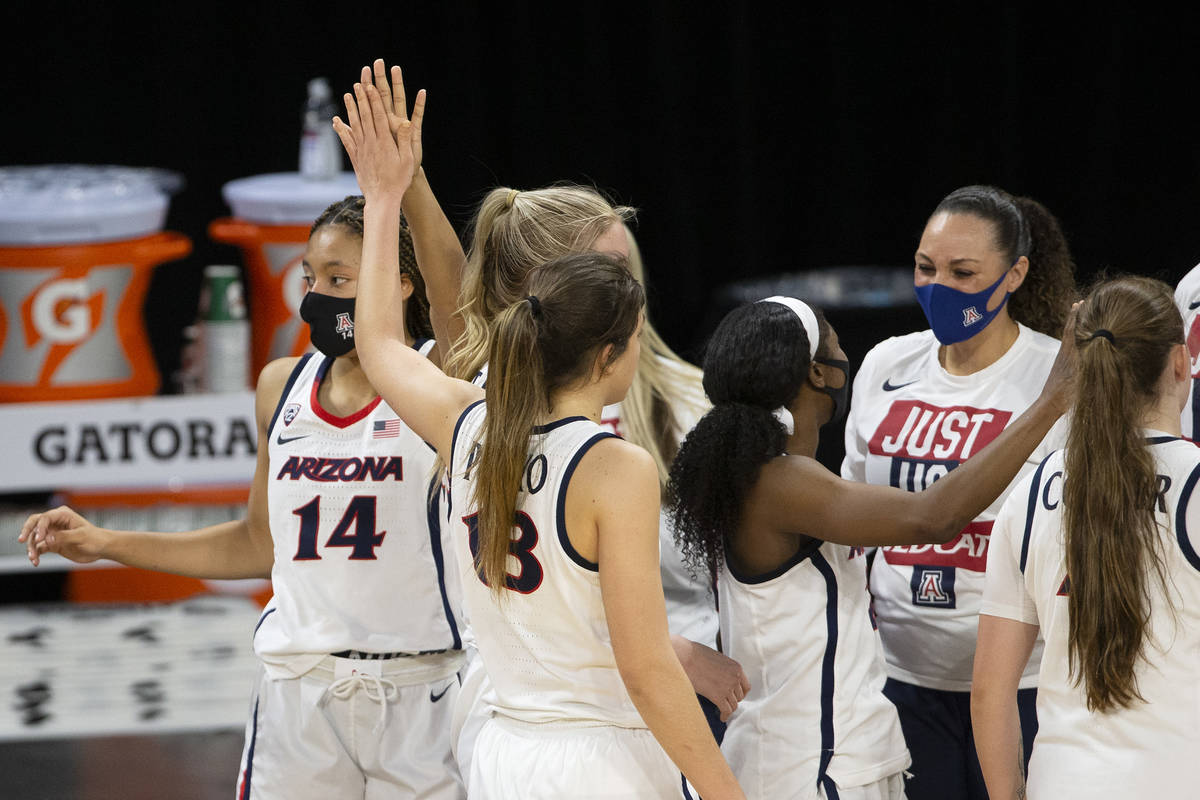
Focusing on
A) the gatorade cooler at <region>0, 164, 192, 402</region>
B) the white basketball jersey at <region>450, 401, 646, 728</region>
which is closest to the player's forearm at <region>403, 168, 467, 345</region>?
the white basketball jersey at <region>450, 401, 646, 728</region>

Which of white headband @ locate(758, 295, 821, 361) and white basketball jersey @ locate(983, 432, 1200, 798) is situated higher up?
white headband @ locate(758, 295, 821, 361)

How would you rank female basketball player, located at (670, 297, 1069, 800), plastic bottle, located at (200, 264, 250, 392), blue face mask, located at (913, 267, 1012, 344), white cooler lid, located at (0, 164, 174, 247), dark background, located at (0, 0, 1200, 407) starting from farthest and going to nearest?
1. dark background, located at (0, 0, 1200, 407)
2. plastic bottle, located at (200, 264, 250, 392)
3. white cooler lid, located at (0, 164, 174, 247)
4. blue face mask, located at (913, 267, 1012, 344)
5. female basketball player, located at (670, 297, 1069, 800)

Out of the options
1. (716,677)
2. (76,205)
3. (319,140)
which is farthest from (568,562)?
(76,205)

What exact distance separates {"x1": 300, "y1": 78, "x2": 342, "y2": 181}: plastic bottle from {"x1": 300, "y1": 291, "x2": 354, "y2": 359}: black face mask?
2983mm

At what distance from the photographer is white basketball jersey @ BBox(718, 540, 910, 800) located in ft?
6.96

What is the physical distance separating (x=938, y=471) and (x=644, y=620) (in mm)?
1009

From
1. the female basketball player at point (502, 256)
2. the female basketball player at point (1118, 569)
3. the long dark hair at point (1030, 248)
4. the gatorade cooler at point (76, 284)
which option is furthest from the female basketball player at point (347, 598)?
the gatorade cooler at point (76, 284)

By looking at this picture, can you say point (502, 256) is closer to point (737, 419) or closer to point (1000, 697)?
point (737, 419)

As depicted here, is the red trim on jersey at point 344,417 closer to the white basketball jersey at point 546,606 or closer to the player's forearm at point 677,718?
the white basketball jersey at point 546,606

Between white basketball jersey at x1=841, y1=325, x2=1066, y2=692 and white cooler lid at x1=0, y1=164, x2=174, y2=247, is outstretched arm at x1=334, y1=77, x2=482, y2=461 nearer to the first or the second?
white basketball jersey at x1=841, y1=325, x2=1066, y2=692

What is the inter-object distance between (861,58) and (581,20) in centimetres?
126

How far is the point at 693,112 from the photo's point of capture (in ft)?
19.9

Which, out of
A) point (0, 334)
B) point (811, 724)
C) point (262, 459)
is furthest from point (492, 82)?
point (811, 724)

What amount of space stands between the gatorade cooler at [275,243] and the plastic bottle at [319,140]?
1.5 inches
